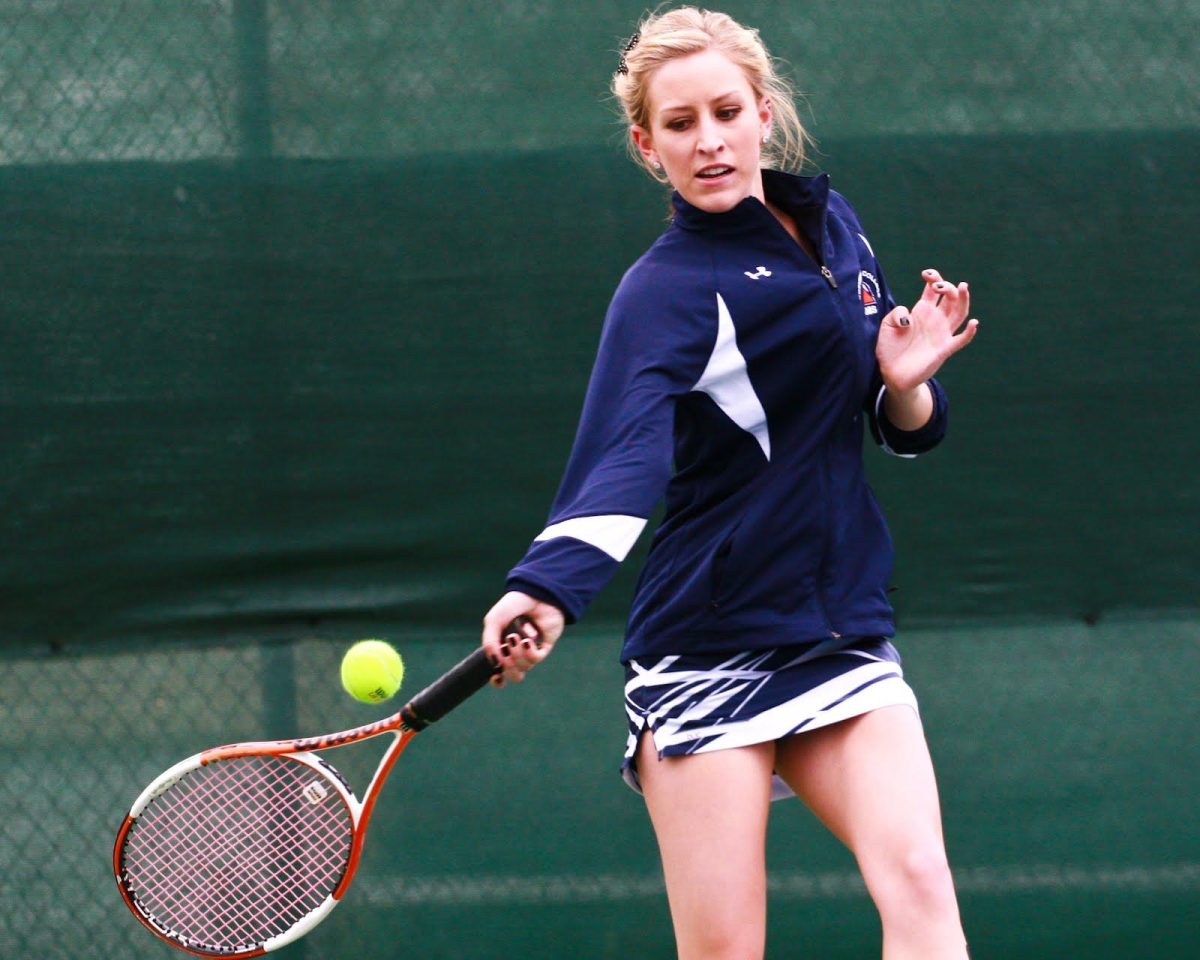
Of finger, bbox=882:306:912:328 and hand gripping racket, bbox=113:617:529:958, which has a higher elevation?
finger, bbox=882:306:912:328

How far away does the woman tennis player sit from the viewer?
220 centimetres

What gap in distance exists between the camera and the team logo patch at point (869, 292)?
7.86ft

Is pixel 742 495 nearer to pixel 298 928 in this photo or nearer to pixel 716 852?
pixel 716 852

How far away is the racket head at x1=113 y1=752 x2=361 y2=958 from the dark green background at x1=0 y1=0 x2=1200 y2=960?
364 mm

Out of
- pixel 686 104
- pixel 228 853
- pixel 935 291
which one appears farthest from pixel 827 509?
pixel 228 853

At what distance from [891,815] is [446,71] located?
199cm

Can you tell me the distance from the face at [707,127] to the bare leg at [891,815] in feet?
2.41

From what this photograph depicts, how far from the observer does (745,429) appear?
2.27m

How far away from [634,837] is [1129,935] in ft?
3.43

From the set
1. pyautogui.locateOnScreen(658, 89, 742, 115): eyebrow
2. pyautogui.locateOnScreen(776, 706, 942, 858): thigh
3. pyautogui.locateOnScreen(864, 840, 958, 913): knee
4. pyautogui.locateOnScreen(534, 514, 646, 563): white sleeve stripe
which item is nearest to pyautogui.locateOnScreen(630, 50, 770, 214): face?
pyautogui.locateOnScreen(658, 89, 742, 115): eyebrow

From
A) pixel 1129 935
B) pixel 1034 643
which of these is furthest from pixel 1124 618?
pixel 1129 935

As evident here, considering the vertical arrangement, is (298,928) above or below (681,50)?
below

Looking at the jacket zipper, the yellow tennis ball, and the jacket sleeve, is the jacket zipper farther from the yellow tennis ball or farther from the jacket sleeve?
the yellow tennis ball

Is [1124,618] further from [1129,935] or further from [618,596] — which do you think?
[618,596]
